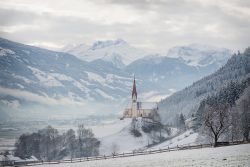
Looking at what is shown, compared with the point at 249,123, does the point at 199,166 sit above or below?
below

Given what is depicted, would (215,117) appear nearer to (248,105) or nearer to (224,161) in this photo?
(248,105)

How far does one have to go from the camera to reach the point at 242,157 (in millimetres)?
Result: 84625

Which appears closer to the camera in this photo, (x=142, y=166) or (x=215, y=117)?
(x=142, y=166)

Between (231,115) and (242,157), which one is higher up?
(231,115)

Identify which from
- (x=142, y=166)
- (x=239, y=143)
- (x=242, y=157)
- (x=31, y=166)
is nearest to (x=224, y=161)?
(x=242, y=157)

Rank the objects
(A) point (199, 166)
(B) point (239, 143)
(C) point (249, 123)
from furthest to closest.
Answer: (C) point (249, 123) < (B) point (239, 143) < (A) point (199, 166)

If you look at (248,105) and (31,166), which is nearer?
(31,166)

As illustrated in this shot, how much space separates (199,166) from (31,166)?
6368 cm

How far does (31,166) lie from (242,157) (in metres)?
62.7

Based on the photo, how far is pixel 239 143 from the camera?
12862cm

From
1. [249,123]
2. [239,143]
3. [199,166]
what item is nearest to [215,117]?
[249,123]

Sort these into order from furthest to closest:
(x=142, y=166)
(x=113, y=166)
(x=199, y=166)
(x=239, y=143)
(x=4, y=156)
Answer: (x=4, y=156) → (x=239, y=143) → (x=113, y=166) → (x=142, y=166) → (x=199, y=166)

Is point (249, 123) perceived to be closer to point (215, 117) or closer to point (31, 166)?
point (215, 117)

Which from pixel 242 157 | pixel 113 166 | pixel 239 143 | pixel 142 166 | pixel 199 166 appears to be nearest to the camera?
pixel 199 166
